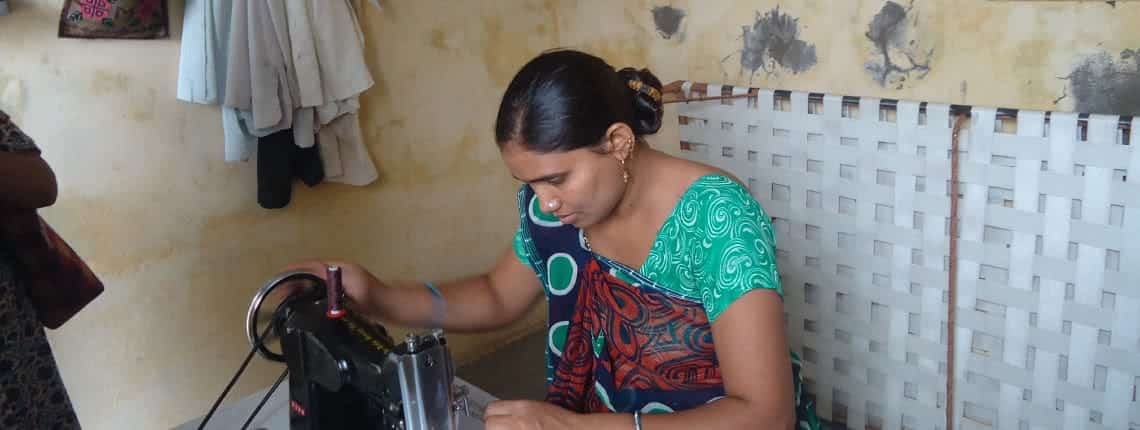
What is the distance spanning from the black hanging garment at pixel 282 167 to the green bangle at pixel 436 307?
0.75 m

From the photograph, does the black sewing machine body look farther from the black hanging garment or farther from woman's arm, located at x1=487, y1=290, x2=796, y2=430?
the black hanging garment

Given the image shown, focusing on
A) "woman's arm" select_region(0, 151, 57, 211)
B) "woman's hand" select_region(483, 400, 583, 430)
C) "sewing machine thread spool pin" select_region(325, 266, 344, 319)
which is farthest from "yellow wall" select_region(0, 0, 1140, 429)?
"woman's hand" select_region(483, 400, 583, 430)

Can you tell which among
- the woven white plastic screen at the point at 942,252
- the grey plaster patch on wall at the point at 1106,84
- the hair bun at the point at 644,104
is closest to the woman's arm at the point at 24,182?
the hair bun at the point at 644,104

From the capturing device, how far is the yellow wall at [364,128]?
5.78 feet

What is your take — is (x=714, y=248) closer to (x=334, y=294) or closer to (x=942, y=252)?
(x=334, y=294)

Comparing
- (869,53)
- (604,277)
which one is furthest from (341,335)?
(869,53)

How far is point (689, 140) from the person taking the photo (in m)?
2.28

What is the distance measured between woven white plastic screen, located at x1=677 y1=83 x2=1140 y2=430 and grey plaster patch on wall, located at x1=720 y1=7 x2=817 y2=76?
0.11 metres

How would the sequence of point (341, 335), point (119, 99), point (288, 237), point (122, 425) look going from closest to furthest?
1. point (341, 335)
2. point (119, 99)
3. point (122, 425)
4. point (288, 237)

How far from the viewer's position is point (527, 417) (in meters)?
1.11

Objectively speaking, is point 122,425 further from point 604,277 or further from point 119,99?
point 604,277

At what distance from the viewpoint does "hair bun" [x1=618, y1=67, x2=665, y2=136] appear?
51.6 inches

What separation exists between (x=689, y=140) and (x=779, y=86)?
270mm

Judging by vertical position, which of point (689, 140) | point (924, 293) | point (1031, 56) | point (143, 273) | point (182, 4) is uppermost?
point (182, 4)
